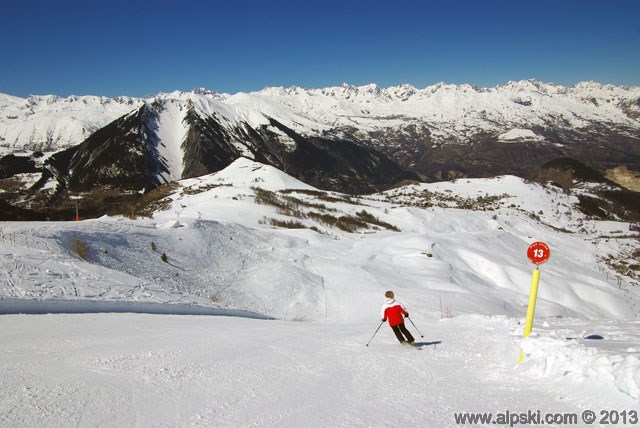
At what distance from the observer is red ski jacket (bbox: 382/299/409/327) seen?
10.0m

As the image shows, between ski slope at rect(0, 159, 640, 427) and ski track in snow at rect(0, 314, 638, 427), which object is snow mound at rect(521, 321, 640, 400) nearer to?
ski slope at rect(0, 159, 640, 427)

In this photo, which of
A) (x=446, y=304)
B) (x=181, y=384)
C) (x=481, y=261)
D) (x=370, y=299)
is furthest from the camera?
(x=481, y=261)

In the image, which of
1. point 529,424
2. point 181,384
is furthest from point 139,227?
point 529,424

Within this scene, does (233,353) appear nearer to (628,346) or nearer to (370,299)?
(628,346)

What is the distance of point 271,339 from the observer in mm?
10625

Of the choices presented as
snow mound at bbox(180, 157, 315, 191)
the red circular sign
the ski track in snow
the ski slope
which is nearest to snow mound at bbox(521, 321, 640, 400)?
the ski slope

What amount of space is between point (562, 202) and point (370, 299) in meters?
97.6

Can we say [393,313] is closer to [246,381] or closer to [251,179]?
[246,381]

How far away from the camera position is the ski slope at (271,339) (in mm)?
5699

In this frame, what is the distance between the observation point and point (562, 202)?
331 ft

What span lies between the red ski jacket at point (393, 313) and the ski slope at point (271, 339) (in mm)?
664

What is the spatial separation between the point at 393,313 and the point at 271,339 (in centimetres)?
328

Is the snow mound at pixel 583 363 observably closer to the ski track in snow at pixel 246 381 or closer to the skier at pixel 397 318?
the ski track in snow at pixel 246 381

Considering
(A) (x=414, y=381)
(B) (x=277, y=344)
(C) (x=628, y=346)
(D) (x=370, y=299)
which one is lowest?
(D) (x=370, y=299)
